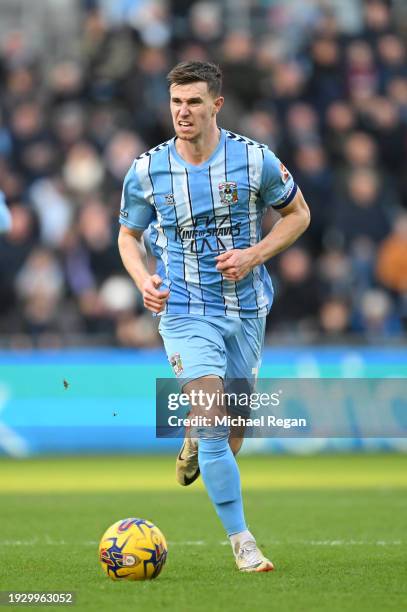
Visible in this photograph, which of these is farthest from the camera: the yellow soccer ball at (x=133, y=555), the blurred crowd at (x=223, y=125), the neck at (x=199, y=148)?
the blurred crowd at (x=223, y=125)

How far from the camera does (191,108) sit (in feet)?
23.9

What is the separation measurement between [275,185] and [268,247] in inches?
15.3

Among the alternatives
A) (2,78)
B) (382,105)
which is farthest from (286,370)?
(2,78)

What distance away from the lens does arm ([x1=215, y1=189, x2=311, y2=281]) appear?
7238 millimetres

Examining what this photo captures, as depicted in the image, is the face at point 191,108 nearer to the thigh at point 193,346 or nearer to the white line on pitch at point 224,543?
the thigh at point 193,346

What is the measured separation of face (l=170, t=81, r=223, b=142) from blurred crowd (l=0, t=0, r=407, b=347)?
898 cm

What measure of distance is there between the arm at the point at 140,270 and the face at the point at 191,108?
738 millimetres

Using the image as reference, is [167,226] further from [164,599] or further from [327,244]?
[327,244]

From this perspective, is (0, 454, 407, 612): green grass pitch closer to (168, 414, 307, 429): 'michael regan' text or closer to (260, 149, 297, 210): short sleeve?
(168, 414, 307, 429): 'michael regan' text

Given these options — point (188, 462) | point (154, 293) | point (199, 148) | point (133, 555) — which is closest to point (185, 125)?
point (199, 148)

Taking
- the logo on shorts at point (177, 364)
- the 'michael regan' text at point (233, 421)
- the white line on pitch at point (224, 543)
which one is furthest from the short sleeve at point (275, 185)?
the white line on pitch at point (224, 543)

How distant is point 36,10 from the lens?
71.2ft

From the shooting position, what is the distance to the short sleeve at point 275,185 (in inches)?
296

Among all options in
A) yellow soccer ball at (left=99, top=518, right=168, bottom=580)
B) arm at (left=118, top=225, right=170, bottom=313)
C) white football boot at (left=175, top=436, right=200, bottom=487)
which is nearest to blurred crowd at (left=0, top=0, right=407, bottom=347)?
white football boot at (left=175, top=436, right=200, bottom=487)
